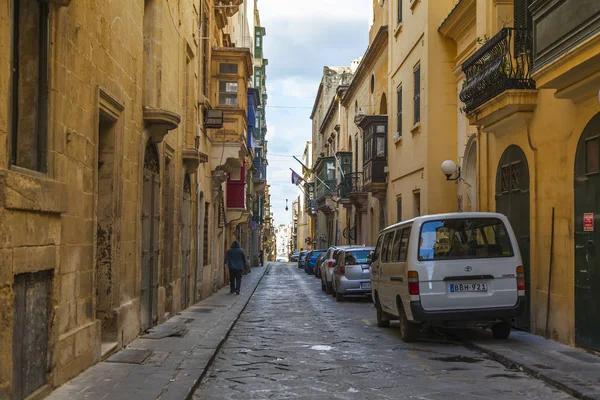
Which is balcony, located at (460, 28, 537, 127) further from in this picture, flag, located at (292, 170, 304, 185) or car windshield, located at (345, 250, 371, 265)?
flag, located at (292, 170, 304, 185)

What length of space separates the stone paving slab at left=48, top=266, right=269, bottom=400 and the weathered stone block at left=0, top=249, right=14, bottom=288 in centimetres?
172

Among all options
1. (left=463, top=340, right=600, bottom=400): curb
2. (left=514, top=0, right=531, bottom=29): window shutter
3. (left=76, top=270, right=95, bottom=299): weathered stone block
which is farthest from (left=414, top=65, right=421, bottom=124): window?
(left=76, top=270, right=95, bottom=299): weathered stone block

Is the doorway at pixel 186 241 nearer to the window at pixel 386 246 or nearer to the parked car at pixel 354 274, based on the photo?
the parked car at pixel 354 274

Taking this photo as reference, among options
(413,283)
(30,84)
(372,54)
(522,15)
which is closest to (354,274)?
(522,15)

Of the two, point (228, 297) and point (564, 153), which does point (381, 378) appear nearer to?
point (564, 153)

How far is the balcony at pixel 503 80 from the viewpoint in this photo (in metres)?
12.8

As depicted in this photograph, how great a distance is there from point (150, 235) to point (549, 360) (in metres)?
7.54

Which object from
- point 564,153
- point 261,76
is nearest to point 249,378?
point 564,153

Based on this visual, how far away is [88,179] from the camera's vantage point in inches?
366

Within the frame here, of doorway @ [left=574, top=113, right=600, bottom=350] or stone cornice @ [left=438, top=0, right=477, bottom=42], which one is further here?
stone cornice @ [left=438, top=0, right=477, bottom=42]

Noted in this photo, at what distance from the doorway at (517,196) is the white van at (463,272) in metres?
1.52

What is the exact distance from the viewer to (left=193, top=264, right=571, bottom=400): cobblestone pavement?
8.14 metres

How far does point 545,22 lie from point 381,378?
5643 mm

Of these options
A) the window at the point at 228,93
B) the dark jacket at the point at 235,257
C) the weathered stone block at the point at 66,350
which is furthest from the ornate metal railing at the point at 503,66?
the window at the point at 228,93
